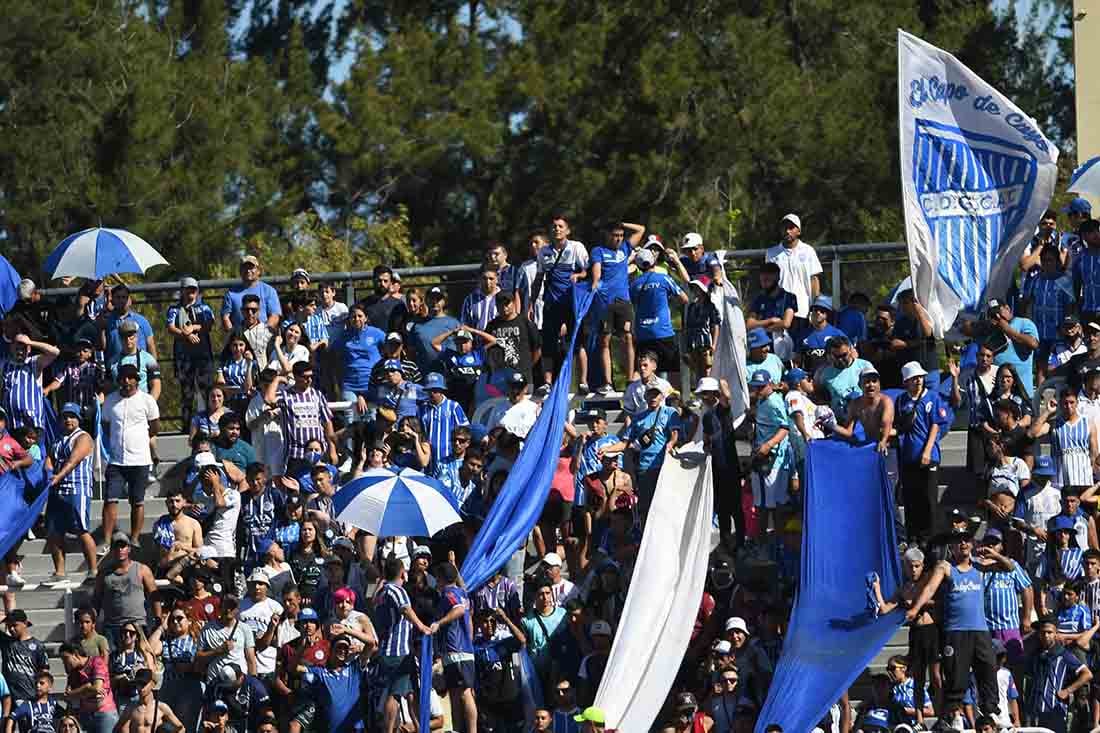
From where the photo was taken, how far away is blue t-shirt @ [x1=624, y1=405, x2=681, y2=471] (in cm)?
2119

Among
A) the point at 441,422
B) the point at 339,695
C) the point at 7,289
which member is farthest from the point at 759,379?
the point at 7,289

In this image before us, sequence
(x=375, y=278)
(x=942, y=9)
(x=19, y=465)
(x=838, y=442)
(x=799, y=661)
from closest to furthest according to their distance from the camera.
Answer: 1. (x=799, y=661)
2. (x=838, y=442)
3. (x=19, y=465)
4. (x=375, y=278)
5. (x=942, y=9)

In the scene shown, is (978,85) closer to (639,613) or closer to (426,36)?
(639,613)

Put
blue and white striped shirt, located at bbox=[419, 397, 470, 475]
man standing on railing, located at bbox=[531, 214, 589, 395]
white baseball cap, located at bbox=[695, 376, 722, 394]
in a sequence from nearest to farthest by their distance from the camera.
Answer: white baseball cap, located at bbox=[695, 376, 722, 394]
blue and white striped shirt, located at bbox=[419, 397, 470, 475]
man standing on railing, located at bbox=[531, 214, 589, 395]

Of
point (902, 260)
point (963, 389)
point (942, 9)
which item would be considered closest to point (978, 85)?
point (963, 389)

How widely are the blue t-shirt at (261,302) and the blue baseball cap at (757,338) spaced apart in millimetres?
4282

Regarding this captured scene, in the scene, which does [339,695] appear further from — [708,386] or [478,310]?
[478,310]

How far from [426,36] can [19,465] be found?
1669 cm

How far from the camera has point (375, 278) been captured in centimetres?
2389

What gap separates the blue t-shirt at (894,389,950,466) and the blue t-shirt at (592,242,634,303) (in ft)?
9.59

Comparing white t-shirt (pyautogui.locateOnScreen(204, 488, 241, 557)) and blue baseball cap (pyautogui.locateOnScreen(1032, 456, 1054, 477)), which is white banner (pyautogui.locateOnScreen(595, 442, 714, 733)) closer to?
blue baseball cap (pyautogui.locateOnScreen(1032, 456, 1054, 477))

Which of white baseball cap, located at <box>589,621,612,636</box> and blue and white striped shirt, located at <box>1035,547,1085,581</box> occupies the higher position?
blue and white striped shirt, located at <box>1035,547,1085,581</box>

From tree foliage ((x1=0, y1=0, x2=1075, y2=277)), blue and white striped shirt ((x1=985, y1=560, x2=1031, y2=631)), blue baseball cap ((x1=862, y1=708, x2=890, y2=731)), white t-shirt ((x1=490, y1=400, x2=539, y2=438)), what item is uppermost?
tree foliage ((x1=0, y1=0, x2=1075, y2=277))

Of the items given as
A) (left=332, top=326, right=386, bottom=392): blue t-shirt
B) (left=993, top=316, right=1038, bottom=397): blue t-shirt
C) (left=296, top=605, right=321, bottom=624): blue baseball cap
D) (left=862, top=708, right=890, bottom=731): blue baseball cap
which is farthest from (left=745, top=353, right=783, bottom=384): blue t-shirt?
(left=296, top=605, right=321, bottom=624): blue baseball cap
